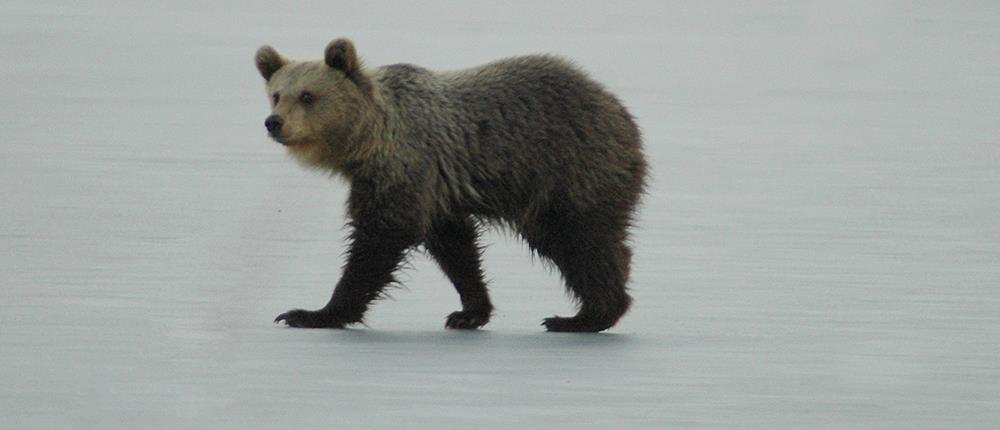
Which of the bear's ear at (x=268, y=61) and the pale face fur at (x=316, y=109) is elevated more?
the bear's ear at (x=268, y=61)

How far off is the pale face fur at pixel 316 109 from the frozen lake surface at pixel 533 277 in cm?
75

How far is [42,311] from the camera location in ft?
28.2

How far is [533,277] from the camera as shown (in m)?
10.4

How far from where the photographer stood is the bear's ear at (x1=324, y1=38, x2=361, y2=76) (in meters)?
8.50

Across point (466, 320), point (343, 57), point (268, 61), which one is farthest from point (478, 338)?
point (268, 61)

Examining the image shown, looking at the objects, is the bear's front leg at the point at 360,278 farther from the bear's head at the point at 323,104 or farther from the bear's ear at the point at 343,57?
the bear's ear at the point at 343,57

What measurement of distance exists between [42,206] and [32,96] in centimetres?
539

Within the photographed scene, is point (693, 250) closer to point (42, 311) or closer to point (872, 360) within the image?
point (872, 360)

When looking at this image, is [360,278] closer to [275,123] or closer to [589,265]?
[275,123]

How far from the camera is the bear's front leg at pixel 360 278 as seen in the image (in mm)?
8461

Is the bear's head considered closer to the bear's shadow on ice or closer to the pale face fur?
the pale face fur

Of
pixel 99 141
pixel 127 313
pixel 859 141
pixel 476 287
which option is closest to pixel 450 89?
pixel 476 287

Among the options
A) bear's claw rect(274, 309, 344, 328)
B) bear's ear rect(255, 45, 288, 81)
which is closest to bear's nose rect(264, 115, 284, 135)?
bear's ear rect(255, 45, 288, 81)

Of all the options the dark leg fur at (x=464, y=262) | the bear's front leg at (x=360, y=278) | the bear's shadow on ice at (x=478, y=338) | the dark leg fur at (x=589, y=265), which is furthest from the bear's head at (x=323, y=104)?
the dark leg fur at (x=589, y=265)
